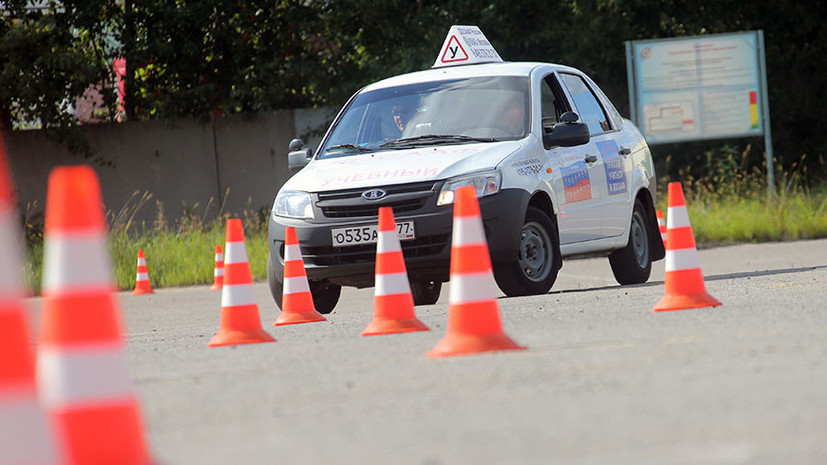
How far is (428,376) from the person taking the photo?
533 centimetres

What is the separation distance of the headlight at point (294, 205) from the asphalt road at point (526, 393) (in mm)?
1524

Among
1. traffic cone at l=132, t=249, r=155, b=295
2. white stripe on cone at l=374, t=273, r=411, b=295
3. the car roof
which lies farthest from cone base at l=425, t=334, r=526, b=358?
traffic cone at l=132, t=249, r=155, b=295

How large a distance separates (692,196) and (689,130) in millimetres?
2483

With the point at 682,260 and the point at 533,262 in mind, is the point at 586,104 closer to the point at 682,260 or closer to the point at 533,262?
the point at 533,262

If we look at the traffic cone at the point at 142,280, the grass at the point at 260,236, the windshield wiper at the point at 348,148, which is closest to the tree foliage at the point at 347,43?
the grass at the point at 260,236

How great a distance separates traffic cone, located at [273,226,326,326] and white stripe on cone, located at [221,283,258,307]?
1.23 meters

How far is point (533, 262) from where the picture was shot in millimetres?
9703

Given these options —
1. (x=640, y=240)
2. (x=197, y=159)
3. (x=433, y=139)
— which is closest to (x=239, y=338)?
(x=433, y=139)

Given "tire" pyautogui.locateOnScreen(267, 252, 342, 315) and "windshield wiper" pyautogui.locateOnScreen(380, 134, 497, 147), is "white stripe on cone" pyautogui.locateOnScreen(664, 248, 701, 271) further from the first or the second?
"tire" pyautogui.locateOnScreen(267, 252, 342, 315)

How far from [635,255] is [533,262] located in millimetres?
1946

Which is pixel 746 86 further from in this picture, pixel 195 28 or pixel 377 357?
pixel 377 357

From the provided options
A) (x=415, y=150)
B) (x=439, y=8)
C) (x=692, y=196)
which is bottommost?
(x=692, y=196)

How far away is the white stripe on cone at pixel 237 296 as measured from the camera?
750 cm

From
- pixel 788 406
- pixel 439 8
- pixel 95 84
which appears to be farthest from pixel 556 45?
pixel 788 406
